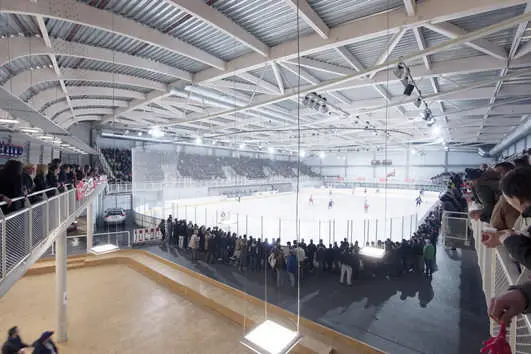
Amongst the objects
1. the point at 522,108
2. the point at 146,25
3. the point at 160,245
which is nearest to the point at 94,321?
the point at 160,245

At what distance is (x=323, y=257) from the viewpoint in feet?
30.4

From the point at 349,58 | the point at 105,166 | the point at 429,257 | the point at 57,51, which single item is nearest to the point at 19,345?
the point at 57,51

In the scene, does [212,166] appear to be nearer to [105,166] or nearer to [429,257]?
[105,166]

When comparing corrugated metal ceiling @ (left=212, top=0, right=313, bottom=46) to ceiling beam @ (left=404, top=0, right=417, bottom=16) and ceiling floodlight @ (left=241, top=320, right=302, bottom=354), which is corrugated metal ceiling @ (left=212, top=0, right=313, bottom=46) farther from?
ceiling floodlight @ (left=241, top=320, right=302, bottom=354)

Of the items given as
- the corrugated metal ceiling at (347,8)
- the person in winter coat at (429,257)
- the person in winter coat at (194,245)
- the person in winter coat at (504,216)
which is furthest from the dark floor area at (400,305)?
the corrugated metal ceiling at (347,8)

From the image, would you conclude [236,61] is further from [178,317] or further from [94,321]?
[94,321]

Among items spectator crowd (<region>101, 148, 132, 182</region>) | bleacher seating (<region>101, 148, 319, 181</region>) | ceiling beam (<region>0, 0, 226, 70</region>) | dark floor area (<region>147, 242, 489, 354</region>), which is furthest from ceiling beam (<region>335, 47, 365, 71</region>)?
spectator crowd (<region>101, 148, 132, 182</region>)

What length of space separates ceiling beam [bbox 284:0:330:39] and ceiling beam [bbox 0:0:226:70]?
309cm

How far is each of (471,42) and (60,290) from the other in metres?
12.4

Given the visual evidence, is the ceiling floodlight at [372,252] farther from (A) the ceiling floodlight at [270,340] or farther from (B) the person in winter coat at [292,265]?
(A) the ceiling floodlight at [270,340]

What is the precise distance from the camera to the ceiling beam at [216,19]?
183 inches

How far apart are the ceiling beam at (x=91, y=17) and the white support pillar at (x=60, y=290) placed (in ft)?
17.6

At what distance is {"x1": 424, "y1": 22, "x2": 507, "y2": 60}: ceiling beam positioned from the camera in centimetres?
538

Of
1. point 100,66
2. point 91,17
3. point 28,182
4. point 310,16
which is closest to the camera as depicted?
point 28,182
